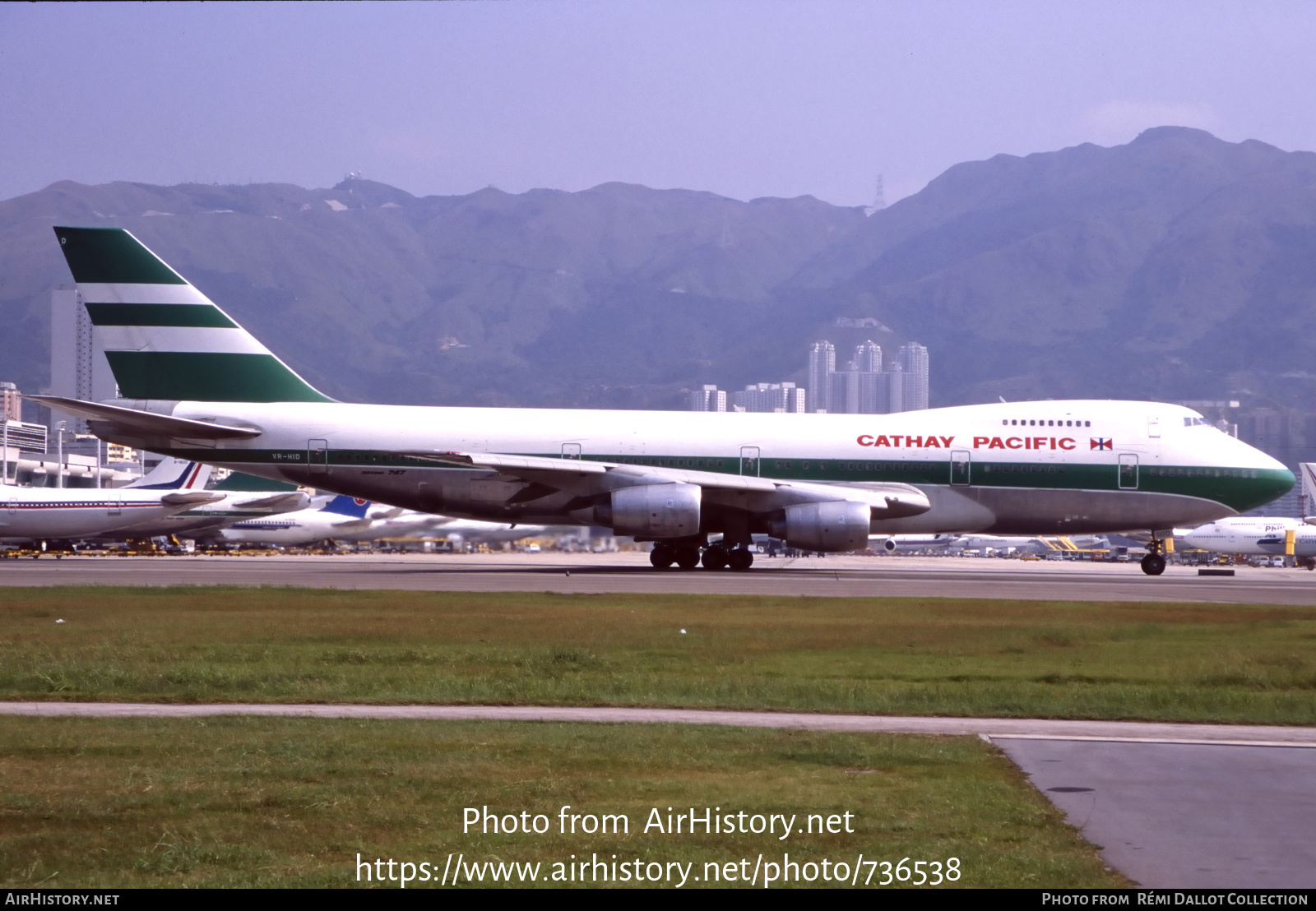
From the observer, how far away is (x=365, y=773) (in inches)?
372

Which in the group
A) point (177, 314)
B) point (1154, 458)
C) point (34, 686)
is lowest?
point (34, 686)

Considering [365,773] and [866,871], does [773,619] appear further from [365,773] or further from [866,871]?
[866,871]

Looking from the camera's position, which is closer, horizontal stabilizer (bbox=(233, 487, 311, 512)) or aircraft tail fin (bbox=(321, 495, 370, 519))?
horizontal stabilizer (bbox=(233, 487, 311, 512))

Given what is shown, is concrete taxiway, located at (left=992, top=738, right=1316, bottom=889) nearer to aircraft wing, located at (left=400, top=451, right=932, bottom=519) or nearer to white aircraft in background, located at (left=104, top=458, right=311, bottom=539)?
aircraft wing, located at (left=400, top=451, right=932, bottom=519)

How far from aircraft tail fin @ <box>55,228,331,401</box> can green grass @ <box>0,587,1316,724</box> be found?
11159mm

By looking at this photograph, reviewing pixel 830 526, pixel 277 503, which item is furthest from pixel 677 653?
pixel 277 503

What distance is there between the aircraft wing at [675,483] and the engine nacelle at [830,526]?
631mm

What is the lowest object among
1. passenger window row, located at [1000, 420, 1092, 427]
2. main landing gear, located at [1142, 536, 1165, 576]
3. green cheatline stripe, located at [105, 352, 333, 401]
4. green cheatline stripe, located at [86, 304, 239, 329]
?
main landing gear, located at [1142, 536, 1165, 576]

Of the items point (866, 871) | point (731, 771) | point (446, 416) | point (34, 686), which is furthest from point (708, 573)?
point (866, 871)

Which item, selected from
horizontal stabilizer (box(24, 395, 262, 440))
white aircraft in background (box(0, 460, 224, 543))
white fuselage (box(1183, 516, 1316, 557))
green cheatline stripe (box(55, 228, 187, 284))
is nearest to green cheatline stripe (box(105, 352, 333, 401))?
horizontal stabilizer (box(24, 395, 262, 440))

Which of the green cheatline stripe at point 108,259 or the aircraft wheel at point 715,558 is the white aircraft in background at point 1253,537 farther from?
the green cheatline stripe at point 108,259

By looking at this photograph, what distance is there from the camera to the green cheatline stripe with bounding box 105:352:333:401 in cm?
3528

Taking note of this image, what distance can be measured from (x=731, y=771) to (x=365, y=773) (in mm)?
2594
